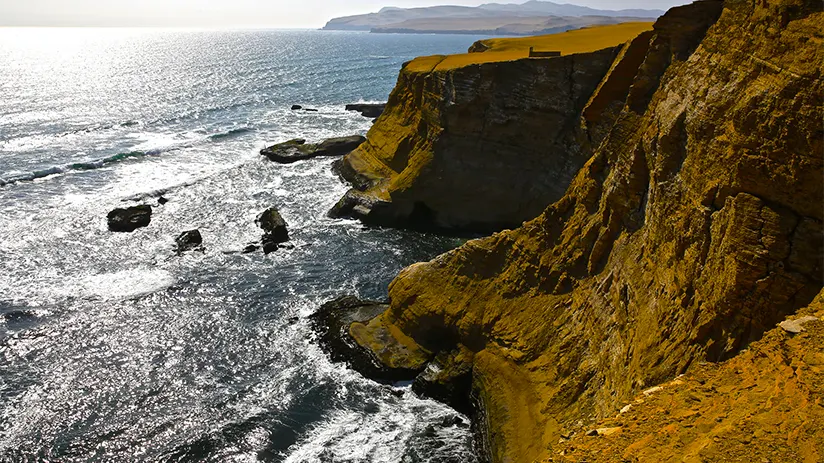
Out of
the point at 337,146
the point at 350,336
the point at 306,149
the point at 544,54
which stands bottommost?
the point at 350,336

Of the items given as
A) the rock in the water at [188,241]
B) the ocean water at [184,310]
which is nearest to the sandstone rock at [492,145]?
the ocean water at [184,310]

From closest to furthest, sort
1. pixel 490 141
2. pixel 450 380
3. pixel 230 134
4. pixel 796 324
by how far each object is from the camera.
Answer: pixel 796 324, pixel 450 380, pixel 490 141, pixel 230 134

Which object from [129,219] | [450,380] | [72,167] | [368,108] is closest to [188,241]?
[129,219]

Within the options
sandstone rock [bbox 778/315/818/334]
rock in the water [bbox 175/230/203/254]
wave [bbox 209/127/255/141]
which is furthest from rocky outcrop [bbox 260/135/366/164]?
sandstone rock [bbox 778/315/818/334]

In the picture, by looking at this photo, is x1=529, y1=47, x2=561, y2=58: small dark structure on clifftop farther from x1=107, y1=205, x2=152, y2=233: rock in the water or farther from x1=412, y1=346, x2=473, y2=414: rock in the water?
x1=107, y1=205, x2=152, y2=233: rock in the water

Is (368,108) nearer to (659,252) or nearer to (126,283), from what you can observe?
(126,283)

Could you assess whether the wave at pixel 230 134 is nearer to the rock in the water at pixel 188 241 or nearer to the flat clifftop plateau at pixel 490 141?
the flat clifftop plateau at pixel 490 141

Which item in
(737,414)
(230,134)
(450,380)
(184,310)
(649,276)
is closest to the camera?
(737,414)

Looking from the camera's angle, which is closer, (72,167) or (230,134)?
(72,167)
